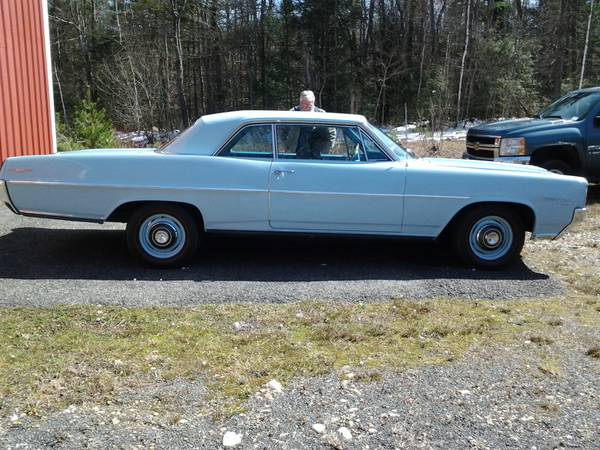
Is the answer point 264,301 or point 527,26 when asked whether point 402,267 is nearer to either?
point 264,301

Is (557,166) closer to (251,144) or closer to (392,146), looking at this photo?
(392,146)

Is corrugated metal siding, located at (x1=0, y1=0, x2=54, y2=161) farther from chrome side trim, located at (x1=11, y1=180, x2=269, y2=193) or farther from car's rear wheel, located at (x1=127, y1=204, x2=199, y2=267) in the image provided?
car's rear wheel, located at (x1=127, y1=204, x2=199, y2=267)

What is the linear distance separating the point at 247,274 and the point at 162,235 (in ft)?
3.05

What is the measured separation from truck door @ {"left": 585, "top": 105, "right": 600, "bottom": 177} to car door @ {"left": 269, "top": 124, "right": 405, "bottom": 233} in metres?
5.39

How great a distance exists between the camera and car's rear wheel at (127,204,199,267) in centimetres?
582

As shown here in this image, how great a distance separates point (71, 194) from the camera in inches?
227

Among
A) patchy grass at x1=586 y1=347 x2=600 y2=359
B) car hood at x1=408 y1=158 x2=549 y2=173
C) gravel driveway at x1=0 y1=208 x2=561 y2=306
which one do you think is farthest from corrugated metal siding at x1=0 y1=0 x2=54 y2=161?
patchy grass at x1=586 y1=347 x2=600 y2=359

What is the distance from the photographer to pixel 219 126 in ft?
19.5

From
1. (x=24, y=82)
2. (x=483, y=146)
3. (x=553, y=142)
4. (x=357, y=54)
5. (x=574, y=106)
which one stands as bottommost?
(x=483, y=146)

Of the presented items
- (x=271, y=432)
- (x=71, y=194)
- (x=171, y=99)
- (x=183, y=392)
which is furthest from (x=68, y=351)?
(x=171, y=99)

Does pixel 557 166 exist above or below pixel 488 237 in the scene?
above

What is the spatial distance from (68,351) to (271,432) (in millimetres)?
1632

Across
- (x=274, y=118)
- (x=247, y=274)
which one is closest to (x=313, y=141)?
(x=274, y=118)

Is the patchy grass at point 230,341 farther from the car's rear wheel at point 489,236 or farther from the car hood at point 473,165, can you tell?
the car hood at point 473,165
